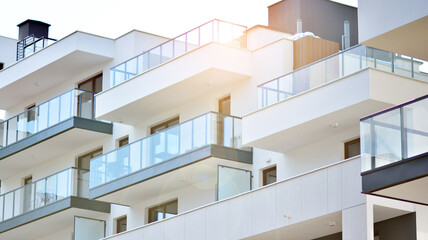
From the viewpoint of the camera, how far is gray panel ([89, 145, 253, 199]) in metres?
30.6

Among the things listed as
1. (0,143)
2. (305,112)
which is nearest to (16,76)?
(0,143)

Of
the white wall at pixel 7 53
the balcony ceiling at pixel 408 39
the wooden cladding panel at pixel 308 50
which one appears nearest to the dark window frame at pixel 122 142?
the wooden cladding panel at pixel 308 50

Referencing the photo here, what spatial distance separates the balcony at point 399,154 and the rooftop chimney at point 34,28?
→ 89.2 ft

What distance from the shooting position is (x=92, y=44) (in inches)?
1489

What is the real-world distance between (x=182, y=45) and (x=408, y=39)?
47.9 ft

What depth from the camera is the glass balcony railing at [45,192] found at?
119 feet

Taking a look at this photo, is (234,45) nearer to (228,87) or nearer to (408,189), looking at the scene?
(228,87)

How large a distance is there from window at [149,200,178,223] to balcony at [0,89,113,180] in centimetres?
380

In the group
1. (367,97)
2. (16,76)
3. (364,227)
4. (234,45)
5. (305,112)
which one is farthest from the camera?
(16,76)

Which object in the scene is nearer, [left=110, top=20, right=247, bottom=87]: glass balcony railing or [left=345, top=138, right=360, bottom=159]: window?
→ [left=345, top=138, right=360, bottom=159]: window

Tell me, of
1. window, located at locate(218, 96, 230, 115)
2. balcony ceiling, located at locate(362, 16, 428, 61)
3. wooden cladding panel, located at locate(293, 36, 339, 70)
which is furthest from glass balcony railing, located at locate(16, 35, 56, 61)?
balcony ceiling, located at locate(362, 16, 428, 61)

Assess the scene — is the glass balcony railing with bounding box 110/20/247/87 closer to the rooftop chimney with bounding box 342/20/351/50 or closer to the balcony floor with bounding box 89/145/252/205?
the rooftop chimney with bounding box 342/20/351/50

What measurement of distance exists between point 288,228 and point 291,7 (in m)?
12.0

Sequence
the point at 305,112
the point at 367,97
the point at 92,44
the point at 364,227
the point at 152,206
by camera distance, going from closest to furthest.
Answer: the point at 364,227
the point at 367,97
the point at 305,112
the point at 152,206
the point at 92,44
